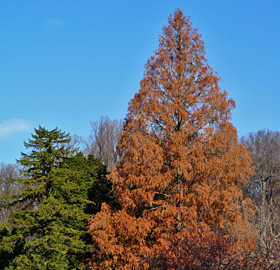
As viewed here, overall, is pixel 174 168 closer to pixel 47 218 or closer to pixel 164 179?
pixel 164 179

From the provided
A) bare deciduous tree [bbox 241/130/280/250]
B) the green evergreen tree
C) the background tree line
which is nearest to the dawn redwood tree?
the background tree line

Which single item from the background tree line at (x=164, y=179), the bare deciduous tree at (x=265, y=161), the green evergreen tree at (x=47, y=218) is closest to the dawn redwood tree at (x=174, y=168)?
the background tree line at (x=164, y=179)

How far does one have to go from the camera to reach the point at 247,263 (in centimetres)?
765

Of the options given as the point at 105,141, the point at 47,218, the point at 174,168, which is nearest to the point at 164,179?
the point at 174,168

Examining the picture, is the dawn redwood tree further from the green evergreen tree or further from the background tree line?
the green evergreen tree

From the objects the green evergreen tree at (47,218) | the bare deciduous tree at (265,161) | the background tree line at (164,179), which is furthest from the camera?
the bare deciduous tree at (265,161)

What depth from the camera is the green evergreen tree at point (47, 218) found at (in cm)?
1384

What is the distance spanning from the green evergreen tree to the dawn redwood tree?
91.1 inches

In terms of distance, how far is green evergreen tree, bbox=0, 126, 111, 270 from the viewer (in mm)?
13836

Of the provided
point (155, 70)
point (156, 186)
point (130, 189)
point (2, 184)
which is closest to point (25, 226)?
point (130, 189)

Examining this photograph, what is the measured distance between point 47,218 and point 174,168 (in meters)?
5.79

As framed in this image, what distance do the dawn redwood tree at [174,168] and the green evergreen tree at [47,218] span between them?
7.59ft

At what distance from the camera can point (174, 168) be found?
39.0 ft

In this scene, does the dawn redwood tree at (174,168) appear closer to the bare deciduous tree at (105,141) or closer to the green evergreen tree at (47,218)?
the green evergreen tree at (47,218)
